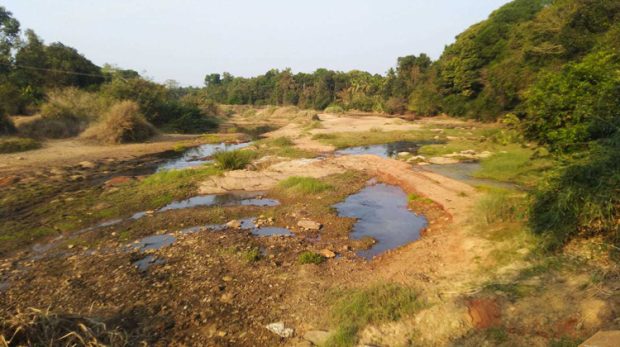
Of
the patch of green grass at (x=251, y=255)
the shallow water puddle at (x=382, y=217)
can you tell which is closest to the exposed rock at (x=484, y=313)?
the shallow water puddle at (x=382, y=217)

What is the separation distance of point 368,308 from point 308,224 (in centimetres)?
460

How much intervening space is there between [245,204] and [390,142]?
19411 mm

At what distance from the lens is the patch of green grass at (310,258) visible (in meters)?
7.54

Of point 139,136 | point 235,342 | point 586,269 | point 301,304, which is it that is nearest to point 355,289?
point 301,304

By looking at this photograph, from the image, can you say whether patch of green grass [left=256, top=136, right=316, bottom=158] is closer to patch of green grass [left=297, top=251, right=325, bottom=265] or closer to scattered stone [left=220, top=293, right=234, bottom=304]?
patch of green grass [left=297, top=251, right=325, bottom=265]

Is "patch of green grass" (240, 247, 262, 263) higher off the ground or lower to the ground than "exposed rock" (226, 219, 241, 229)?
higher

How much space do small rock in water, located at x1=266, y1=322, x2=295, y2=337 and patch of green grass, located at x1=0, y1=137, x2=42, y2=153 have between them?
23563 millimetres

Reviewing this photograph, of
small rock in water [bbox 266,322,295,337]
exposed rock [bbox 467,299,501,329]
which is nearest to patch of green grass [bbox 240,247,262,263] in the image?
small rock in water [bbox 266,322,295,337]

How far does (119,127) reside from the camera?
27.5 m

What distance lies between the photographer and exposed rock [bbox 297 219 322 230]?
9.76 metres

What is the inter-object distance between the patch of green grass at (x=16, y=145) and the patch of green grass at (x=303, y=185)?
59.9 ft

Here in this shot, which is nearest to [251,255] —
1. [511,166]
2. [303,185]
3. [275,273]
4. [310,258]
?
[275,273]

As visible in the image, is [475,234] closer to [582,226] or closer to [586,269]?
[582,226]

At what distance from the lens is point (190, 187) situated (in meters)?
14.2
